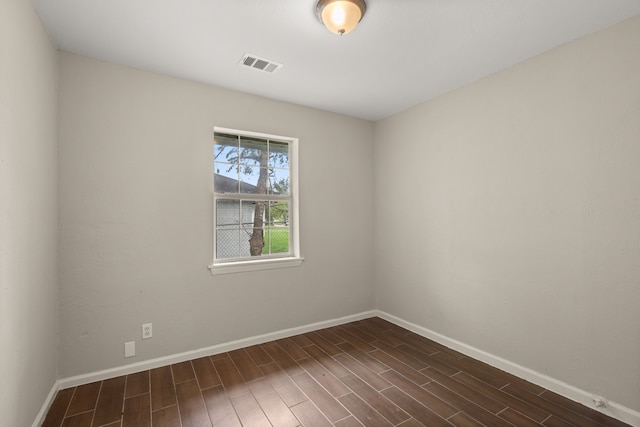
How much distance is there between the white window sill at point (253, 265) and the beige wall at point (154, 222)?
0.06m

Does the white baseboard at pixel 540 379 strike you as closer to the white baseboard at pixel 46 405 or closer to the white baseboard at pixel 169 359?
the white baseboard at pixel 169 359

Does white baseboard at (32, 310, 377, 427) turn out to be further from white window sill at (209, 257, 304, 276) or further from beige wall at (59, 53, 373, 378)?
white window sill at (209, 257, 304, 276)

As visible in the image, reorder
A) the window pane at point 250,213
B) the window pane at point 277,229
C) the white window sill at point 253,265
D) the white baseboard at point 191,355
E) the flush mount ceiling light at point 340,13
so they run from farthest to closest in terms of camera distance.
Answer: the window pane at point 277,229, the window pane at point 250,213, the white window sill at point 253,265, the white baseboard at point 191,355, the flush mount ceiling light at point 340,13

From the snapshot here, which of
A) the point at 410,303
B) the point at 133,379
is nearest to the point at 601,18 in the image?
the point at 410,303

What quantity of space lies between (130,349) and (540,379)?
321cm

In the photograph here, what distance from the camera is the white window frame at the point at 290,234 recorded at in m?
2.85

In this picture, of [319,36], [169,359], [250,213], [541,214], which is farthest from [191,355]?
[541,214]

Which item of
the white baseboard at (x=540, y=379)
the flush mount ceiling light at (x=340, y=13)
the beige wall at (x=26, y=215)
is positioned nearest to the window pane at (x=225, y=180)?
the beige wall at (x=26, y=215)

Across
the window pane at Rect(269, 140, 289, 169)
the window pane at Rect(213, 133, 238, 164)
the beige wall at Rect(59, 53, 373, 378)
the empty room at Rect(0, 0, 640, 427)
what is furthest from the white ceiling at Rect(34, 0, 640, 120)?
the window pane at Rect(269, 140, 289, 169)

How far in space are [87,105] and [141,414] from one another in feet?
7.43

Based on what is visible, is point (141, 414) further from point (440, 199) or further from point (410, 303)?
point (440, 199)

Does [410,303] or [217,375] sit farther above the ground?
[410,303]

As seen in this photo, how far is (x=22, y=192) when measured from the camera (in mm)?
1598

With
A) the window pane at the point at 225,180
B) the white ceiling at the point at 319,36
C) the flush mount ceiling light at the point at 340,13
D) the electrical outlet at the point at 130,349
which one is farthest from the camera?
the window pane at the point at 225,180
